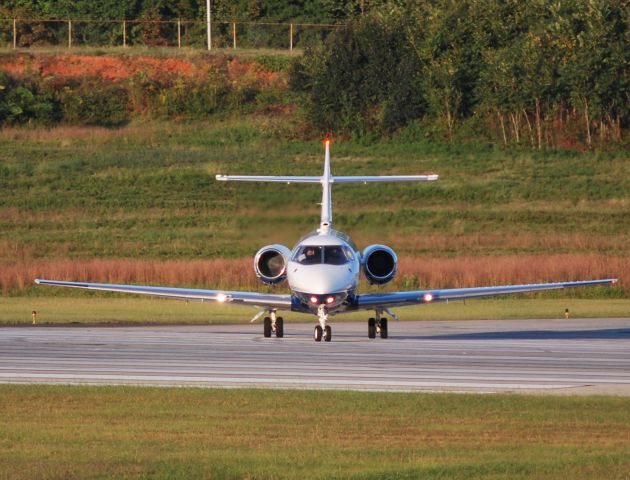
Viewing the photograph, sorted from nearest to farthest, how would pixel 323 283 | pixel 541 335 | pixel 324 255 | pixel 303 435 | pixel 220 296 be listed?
pixel 303 435 < pixel 323 283 < pixel 324 255 < pixel 220 296 < pixel 541 335

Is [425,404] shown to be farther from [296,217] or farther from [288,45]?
[288,45]

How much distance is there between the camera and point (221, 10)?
9369 cm

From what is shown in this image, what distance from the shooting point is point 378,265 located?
103 feet

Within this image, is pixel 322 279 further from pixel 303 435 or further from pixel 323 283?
pixel 303 435

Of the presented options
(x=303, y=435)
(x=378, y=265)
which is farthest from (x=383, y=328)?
(x=303, y=435)

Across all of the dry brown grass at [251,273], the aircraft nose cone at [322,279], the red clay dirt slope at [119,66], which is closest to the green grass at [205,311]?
the dry brown grass at [251,273]

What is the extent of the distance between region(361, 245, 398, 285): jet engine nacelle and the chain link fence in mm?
59604

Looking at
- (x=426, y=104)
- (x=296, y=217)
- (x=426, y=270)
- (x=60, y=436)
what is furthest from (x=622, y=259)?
(x=60, y=436)

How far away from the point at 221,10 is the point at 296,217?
59.1 m

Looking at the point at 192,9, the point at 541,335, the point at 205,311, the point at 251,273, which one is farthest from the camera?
the point at 192,9

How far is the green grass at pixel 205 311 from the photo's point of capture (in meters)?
39.2

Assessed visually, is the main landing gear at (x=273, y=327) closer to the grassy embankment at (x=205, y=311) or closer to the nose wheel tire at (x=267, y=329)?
the nose wheel tire at (x=267, y=329)

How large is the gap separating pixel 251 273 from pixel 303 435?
3135cm

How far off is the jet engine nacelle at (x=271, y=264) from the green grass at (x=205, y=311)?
7.45 meters
